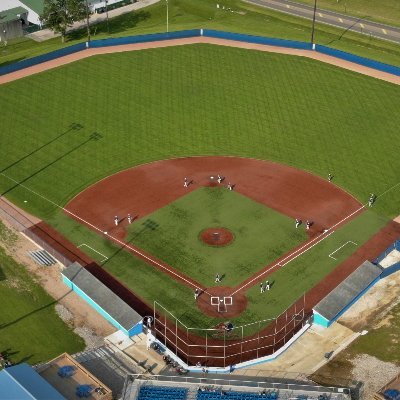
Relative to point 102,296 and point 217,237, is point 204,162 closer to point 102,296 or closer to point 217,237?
point 217,237

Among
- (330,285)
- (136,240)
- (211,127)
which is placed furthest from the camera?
(211,127)

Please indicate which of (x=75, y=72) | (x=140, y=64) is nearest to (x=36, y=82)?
(x=75, y=72)

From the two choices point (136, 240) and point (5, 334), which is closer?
point (5, 334)

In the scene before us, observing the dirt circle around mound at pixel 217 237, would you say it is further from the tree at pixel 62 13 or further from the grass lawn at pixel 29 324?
the tree at pixel 62 13

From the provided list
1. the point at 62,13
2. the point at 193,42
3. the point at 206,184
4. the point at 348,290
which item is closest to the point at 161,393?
the point at 348,290

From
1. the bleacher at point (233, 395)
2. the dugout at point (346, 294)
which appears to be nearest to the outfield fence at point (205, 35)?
the dugout at point (346, 294)

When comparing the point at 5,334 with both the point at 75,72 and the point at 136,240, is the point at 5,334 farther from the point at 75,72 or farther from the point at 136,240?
the point at 75,72

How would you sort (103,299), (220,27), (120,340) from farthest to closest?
1. (220,27)
2. (103,299)
3. (120,340)
